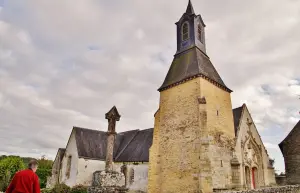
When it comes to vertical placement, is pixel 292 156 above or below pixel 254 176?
above

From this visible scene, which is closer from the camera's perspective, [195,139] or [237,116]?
[195,139]

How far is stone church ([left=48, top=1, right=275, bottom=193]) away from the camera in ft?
47.8

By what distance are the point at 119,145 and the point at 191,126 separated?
43.9ft

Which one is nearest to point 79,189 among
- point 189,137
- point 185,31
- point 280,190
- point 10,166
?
point 10,166

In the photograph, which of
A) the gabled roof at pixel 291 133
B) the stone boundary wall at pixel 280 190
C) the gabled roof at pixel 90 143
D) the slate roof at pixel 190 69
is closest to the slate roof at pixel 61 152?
the gabled roof at pixel 90 143

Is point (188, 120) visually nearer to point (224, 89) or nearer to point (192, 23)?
point (224, 89)

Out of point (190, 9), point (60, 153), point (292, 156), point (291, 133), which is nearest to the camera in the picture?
point (292, 156)

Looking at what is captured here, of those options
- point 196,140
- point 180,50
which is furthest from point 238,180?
point 180,50

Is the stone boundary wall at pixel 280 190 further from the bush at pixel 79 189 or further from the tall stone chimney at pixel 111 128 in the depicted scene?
the bush at pixel 79 189

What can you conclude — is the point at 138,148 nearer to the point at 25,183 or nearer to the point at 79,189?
the point at 79,189

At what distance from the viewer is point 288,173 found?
1902 cm

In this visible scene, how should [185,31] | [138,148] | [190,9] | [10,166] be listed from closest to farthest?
1. [185,31]
2. [190,9]
3. [138,148]
4. [10,166]

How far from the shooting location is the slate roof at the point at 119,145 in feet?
75.1

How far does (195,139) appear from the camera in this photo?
49.0 feet
